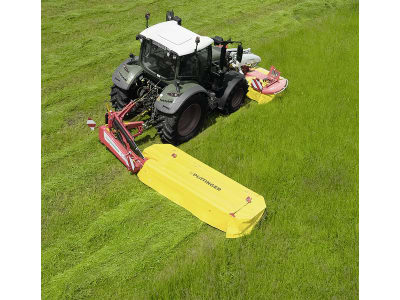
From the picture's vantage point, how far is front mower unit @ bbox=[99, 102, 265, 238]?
5.65 metres

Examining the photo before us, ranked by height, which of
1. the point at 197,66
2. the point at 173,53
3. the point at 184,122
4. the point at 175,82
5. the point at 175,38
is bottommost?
the point at 184,122

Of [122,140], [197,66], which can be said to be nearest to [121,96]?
[122,140]

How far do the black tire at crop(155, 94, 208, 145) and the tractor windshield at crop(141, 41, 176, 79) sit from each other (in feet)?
2.39

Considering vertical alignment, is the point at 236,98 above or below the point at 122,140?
above

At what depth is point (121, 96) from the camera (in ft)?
25.4

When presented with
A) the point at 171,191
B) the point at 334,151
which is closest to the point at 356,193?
the point at 334,151

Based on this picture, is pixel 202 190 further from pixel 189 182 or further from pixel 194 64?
pixel 194 64

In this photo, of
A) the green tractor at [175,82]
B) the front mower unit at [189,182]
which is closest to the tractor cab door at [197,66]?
the green tractor at [175,82]

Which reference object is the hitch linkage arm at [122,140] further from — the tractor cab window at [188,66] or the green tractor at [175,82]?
the tractor cab window at [188,66]

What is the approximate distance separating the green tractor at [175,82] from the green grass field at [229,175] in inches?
20.4

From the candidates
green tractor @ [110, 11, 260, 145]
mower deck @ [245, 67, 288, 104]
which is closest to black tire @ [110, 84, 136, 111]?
green tractor @ [110, 11, 260, 145]

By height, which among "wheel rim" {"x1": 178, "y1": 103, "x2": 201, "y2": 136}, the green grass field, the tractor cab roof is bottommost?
the green grass field

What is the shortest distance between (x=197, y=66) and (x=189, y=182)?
2.56m

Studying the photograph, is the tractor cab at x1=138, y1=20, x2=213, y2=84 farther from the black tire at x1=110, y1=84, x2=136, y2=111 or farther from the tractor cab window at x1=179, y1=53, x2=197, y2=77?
the black tire at x1=110, y1=84, x2=136, y2=111
